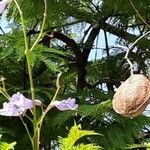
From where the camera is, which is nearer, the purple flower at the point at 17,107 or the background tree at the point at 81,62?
the purple flower at the point at 17,107

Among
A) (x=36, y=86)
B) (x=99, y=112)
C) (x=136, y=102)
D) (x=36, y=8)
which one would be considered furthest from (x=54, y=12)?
(x=136, y=102)

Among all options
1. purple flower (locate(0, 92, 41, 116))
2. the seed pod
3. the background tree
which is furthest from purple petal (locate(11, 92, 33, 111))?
the background tree

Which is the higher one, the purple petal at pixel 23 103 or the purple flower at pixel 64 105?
the purple petal at pixel 23 103

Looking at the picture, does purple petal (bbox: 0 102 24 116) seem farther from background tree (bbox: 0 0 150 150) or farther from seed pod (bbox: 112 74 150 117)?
background tree (bbox: 0 0 150 150)

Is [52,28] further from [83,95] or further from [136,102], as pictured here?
[136,102]

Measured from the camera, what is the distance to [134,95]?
0.86 metres

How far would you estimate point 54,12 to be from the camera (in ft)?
4.99

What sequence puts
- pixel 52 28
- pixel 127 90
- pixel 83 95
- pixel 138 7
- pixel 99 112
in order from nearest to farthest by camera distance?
pixel 127 90 < pixel 99 112 < pixel 83 95 < pixel 138 7 < pixel 52 28

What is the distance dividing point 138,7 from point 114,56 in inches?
7.6

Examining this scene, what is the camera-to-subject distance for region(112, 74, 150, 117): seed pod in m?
0.85

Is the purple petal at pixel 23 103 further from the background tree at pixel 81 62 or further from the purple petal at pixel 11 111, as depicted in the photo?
the background tree at pixel 81 62

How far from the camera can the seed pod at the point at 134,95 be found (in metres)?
0.85

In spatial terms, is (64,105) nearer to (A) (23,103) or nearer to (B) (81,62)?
(A) (23,103)

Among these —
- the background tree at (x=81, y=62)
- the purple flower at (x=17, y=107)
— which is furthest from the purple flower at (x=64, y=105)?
the background tree at (x=81, y=62)
